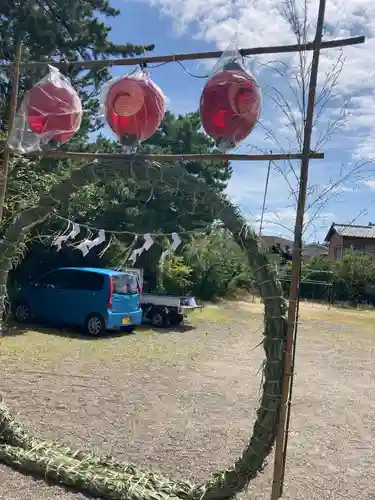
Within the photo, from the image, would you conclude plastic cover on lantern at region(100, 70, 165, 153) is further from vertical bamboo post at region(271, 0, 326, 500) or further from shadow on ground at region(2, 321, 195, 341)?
A: shadow on ground at region(2, 321, 195, 341)

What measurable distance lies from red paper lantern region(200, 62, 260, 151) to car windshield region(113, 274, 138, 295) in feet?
24.1

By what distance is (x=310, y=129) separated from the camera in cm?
289

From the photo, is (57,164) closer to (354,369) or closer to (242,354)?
(242,354)

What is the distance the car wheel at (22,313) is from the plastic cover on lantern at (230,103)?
8.87 metres

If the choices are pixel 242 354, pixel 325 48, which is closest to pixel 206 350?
pixel 242 354

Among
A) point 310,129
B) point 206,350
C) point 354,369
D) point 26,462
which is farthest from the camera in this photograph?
point 206,350

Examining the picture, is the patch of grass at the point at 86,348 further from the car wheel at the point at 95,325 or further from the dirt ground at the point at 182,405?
the car wheel at the point at 95,325

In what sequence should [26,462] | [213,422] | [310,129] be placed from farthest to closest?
[213,422] → [26,462] → [310,129]

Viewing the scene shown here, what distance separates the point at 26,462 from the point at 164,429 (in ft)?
5.66

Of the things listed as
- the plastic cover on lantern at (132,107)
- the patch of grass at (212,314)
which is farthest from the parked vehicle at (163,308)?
the plastic cover on lantern at (132,107)

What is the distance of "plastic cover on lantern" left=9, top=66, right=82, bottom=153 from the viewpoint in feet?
11.3

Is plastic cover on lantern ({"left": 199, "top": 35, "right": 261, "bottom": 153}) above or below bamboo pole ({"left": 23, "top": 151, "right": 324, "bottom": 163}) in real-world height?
above

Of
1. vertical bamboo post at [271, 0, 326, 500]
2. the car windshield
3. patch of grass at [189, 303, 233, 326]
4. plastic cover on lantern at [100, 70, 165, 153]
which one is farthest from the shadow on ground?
vertical bamboo post at [271, 0, 326, 500]

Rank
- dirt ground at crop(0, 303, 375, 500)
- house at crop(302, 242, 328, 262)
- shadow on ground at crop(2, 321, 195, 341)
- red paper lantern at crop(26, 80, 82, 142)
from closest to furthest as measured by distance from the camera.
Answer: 1. house at crop(302, 242, 328, 262)
2. red paper lantern at crop(26, 80, 82, 142)
3. dirt ground at crop(0, 303, 375, 500)
4. shadow on ground at crop(2, 321, 195, 341)
